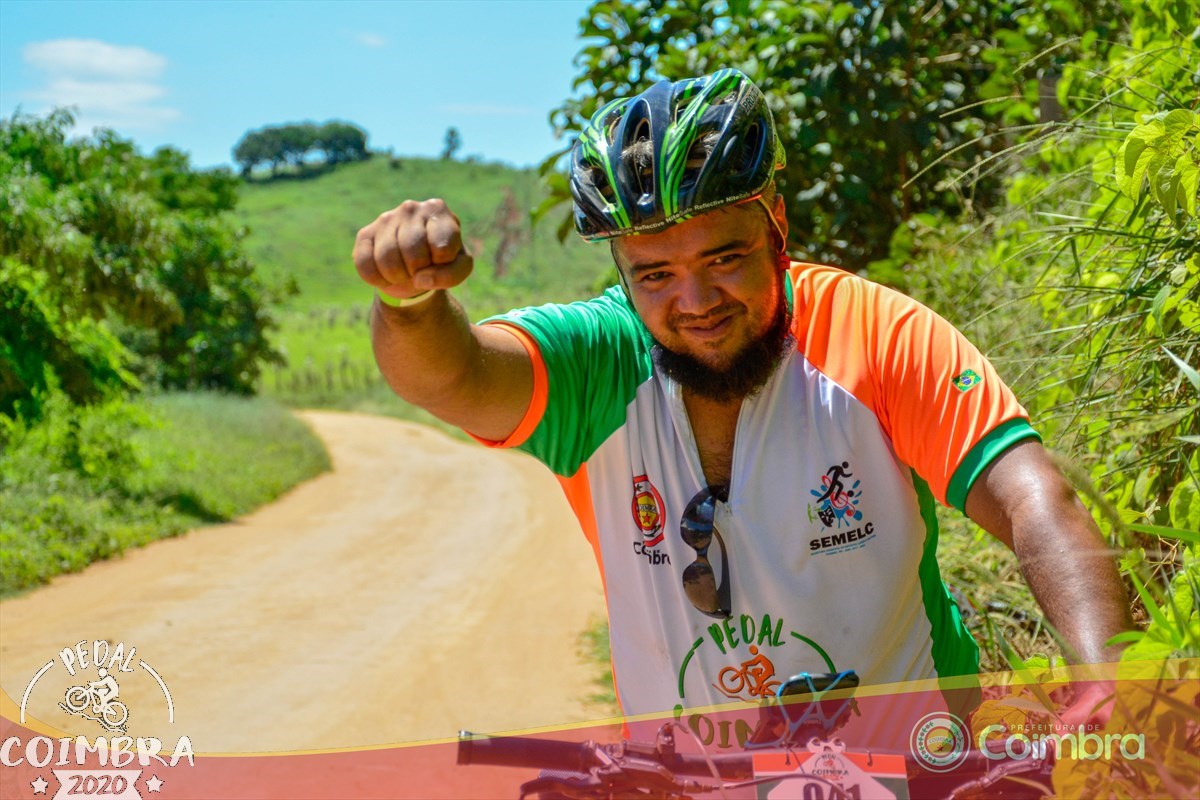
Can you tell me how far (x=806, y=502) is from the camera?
7.79 ft

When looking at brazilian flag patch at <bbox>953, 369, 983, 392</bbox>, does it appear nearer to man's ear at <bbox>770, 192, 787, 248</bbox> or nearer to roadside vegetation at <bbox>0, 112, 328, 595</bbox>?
man's ear at <bbox>770, 192, 787, 248</bbox>

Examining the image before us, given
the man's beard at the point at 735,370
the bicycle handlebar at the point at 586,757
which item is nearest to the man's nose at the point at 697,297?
the man's beard at the point at 735,370

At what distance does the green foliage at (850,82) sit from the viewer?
6.84 metres

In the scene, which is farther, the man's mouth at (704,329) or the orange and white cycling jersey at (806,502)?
the man's mouth at (704,329)

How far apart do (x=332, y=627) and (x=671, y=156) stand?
8770 millimetres

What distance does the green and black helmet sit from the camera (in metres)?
2.50

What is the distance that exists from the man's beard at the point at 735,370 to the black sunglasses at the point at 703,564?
0.79 ft

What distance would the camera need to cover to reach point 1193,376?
1794 mm

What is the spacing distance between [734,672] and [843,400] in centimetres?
61

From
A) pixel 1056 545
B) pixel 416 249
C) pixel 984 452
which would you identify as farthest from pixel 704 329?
pixel 1056 545

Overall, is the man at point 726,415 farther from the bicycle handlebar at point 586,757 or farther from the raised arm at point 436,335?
the bicycle handlebar at point 586,757

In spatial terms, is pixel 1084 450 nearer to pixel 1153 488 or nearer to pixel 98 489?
pixel 1153 488

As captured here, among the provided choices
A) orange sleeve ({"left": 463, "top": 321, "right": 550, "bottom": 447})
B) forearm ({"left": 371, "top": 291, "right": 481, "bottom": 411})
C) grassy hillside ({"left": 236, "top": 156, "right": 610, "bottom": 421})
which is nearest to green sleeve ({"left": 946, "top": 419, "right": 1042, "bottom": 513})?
orange sleeve ({"left": 463, "top": 321, "right": 550, "bottom": 447})

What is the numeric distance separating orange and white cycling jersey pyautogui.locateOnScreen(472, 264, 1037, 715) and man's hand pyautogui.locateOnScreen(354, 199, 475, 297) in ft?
2.02
